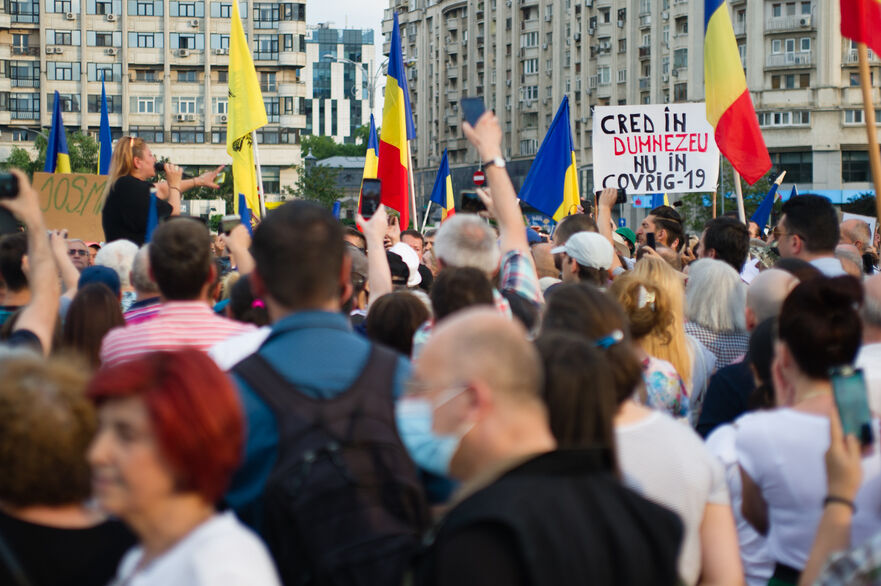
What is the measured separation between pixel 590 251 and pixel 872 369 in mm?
2716

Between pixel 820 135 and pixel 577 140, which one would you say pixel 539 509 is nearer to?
pixel 820 135

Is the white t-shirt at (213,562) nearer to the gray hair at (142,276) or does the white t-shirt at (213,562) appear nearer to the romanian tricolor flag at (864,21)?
the gray hair at (142,276)

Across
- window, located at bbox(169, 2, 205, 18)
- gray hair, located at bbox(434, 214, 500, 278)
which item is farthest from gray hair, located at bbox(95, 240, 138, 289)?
window, located at bbox(169, 2, 205, 18)

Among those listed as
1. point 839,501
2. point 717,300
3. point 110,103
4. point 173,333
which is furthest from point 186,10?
point 839,501

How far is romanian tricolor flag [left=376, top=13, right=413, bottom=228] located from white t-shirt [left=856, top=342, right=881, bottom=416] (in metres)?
7.59

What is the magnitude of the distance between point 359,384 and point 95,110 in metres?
81.5

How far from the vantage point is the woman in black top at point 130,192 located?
26.3 ft

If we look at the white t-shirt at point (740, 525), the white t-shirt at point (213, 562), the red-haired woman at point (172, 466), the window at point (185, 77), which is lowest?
the white t-shirt at point (740, 525)

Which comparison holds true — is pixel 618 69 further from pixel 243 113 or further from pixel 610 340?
pixel 610 340

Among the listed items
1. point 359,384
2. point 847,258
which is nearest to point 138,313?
point 359,384

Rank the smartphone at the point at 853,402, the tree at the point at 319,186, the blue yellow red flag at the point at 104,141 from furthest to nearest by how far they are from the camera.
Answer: the tree at the point at 319,186, the blue yellow red flag at the point at 104,141, the smartphone at the point at 853,402

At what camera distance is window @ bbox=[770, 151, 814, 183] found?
67938 millimetres

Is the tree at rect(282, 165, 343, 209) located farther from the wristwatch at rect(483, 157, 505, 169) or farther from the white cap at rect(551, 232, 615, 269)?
the wristwatch at rect(483, 157, 505, 169)

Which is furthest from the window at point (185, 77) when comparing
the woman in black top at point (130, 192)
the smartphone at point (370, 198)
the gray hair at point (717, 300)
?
the gray hair at point (717, 300)
